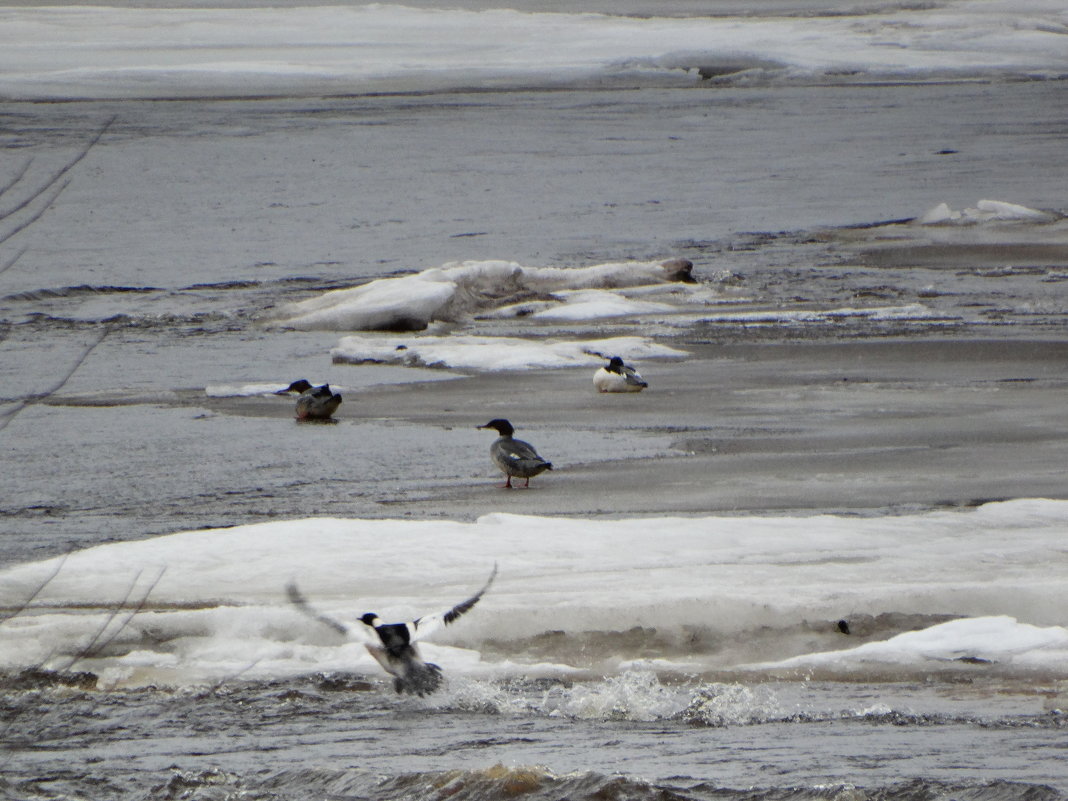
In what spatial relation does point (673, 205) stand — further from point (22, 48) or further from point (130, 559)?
point (22, 48)

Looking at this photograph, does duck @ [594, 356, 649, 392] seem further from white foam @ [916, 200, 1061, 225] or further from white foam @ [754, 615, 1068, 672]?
white foam @ [916, 200, 1061, 225]

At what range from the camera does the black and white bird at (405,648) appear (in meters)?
4.95

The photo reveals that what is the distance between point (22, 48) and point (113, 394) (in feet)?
133

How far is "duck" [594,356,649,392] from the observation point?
9875 mm

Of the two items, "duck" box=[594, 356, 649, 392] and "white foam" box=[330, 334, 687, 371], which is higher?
"duck" box=[594, 356, 649, 392]

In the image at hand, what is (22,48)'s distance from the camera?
47719 mm

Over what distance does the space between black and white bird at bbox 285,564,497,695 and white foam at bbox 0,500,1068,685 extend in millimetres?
172

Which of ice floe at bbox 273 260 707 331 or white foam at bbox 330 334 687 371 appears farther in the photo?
ice floe at bbox 273 260 707 331

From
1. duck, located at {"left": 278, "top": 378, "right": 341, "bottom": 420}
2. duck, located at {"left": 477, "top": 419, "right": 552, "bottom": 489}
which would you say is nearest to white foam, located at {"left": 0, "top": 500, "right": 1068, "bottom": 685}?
duck, located at {"left": 477, "top": 419, "right": 552, "bottom": 489}

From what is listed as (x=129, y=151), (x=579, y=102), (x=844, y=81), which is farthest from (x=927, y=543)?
(x=844, y=81)

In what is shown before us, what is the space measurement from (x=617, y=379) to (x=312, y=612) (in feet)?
16.2

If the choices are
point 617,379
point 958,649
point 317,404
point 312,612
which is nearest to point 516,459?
point 317,404

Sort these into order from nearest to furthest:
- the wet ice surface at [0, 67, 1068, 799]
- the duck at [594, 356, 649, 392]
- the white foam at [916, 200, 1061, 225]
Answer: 1. the wet ice surface at [0, 67, 1068, 799]
2. the duck at [594, 356, 649, 392]
3. the white foam at [916, 200, 1061, 225]

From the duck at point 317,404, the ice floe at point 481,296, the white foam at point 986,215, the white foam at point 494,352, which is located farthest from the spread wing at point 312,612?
the white foam at point 986,215
